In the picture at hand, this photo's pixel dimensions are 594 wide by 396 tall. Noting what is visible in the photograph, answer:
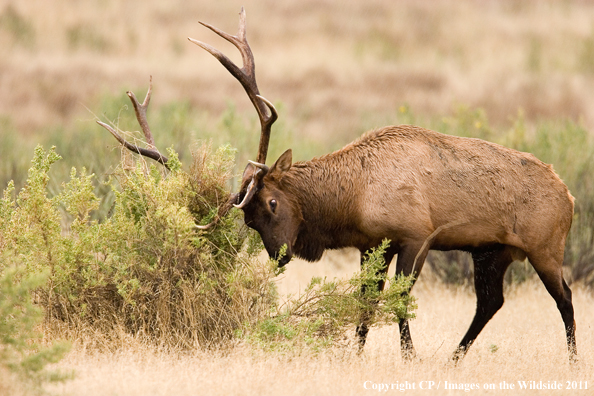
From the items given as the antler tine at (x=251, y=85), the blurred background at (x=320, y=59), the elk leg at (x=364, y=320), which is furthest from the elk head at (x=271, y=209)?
the blurred background at (x=320, y=59)

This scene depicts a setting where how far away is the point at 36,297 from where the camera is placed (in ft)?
24.5

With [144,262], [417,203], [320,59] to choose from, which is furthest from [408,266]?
[320,59]

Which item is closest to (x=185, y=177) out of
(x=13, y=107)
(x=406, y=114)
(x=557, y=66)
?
(x=406, y=114)

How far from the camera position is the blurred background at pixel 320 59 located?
29562 millimetres

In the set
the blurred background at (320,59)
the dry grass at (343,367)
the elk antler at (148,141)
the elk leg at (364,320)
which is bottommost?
the dry grass at (343,367)

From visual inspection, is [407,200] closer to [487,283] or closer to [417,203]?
[417,203]

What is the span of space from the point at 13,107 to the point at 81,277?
23.7m

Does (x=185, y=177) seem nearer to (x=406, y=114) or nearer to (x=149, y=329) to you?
(x=149, y=329)

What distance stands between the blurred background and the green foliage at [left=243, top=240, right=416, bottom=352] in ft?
37.8

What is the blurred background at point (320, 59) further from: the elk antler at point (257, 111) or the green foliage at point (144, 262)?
the elk antler at point (257, 111)

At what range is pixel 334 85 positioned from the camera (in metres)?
32.9

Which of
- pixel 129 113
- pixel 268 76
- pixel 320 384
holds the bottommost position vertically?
pixel 320 384

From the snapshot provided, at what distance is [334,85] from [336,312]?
86.1ft

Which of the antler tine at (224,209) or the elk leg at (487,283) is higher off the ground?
the antler tine at (224,209)
